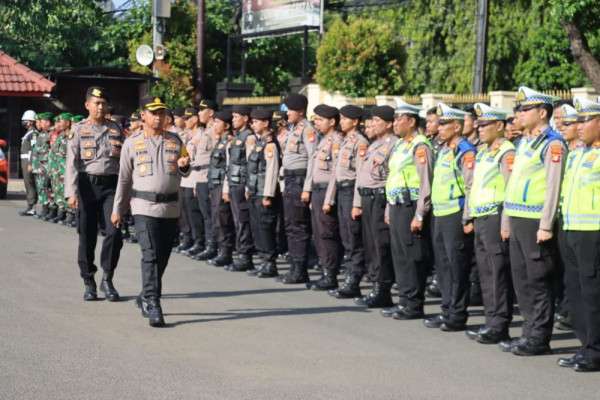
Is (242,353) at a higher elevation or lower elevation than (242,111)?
lower

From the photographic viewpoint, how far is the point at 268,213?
46.9 feet

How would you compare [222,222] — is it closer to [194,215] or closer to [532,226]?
[194,215]

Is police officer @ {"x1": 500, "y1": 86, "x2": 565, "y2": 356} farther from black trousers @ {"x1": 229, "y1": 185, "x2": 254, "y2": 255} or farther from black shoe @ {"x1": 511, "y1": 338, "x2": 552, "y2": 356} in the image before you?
black trousers @ {"x1": 229, "y1": 185, "x2": 254, "y2": 255}

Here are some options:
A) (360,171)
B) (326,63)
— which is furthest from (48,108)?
(360,171)

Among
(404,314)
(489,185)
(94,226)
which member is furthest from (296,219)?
(489,185)

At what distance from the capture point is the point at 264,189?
14.1 metres

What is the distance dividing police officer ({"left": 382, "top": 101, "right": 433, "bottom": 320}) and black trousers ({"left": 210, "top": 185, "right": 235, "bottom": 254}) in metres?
4.36

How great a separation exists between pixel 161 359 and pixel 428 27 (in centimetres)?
3146

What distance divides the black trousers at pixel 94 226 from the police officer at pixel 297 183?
7.96ft

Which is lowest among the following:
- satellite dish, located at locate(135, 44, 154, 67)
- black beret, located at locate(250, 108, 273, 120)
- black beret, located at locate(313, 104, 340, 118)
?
black beret, located at locate(250, 108, 273, 120)

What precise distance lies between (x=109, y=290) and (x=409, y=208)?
10.1 ft

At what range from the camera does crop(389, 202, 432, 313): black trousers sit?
10992 mm

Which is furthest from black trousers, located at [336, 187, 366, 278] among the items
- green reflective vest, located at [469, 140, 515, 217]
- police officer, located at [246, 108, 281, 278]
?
green reflective vest, located at [469, 140, 515, 217]

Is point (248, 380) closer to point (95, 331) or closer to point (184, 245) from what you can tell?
point (95, 331)
